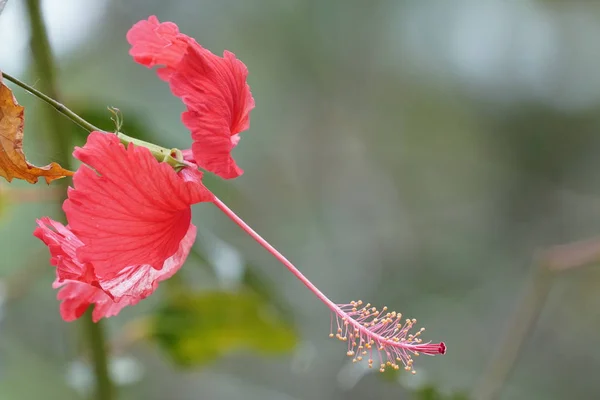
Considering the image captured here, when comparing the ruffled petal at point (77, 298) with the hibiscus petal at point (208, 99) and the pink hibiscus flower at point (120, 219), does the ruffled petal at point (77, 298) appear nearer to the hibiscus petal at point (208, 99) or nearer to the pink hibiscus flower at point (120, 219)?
the pink hibiscus flower at point (120, 219)

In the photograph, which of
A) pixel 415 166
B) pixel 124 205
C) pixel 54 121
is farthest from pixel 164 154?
pixel 415 166

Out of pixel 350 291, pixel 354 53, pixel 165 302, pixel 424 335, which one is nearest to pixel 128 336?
pixel 165 302

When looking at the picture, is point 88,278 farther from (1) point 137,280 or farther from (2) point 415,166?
(2) point 415,166

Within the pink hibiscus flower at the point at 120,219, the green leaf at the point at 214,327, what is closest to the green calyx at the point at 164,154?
the pink hibiscus flower at the point at 120,219

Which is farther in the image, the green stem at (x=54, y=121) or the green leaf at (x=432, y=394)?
the green leaf at (x=432, y=394)

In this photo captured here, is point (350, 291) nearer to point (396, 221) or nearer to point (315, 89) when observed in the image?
point (396, 221)
